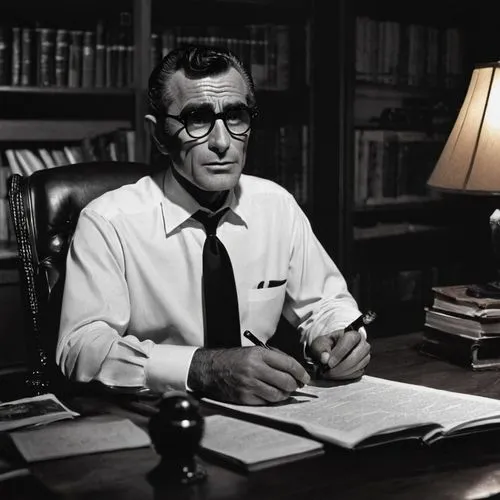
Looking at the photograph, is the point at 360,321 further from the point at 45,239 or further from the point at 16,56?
the point at 16,56

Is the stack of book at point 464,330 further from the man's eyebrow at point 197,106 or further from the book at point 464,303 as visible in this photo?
the man's eyebrow at point 197,106

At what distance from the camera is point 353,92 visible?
3121 mm

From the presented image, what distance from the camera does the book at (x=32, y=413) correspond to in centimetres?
120

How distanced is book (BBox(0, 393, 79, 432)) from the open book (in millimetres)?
231

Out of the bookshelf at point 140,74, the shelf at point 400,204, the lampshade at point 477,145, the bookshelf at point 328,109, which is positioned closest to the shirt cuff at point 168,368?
the lampshade at point 477,145

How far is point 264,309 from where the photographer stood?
6.17 feet

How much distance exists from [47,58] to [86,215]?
49.6 inches

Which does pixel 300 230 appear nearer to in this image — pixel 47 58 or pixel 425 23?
pixel 47 58

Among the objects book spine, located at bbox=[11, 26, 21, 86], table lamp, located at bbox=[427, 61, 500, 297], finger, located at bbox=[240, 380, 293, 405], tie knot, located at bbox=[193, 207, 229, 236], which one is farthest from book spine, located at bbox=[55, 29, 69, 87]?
finger, located at bbox=[240, 380, 293, 405]

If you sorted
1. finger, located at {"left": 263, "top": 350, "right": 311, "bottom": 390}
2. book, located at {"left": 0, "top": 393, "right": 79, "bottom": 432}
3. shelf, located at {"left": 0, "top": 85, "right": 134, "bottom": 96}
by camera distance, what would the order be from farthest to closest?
1. shelf, located at {"left": 0, "top": 85, "right": 134, "bottom": 96}
2. finger, located at {"left": 263, "top": 350, "right": 311, "bottom": 390}
3. book, located at {"left": 0, "top": 393, "right": 79, "bottom": 432}

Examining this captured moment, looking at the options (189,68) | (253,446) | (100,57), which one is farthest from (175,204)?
(100,57)

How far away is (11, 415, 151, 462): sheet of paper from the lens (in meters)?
1.07

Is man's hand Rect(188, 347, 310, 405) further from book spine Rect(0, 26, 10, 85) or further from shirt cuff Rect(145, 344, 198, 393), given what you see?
book spine Rect(0, 26, 10, 85)

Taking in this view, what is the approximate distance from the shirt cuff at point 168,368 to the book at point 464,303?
2.07 ft
